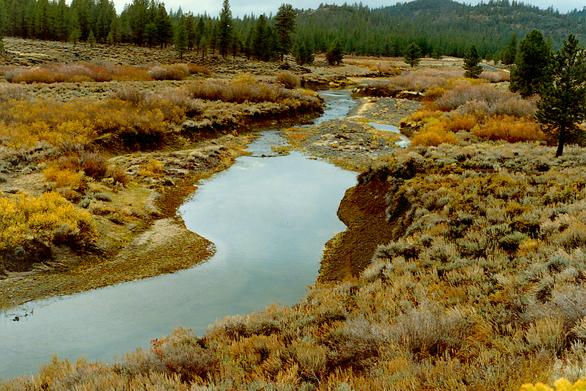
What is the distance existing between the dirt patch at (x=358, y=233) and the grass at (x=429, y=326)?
5.18ft

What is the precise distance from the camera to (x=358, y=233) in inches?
595

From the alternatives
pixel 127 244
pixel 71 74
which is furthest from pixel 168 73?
pixel 127 244

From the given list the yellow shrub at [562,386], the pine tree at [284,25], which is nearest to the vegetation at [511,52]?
the pine tree at [284,25]

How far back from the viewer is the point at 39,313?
9.88m

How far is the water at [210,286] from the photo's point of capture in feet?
29.6

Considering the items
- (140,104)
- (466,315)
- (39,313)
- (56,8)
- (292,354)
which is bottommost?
(39,313)

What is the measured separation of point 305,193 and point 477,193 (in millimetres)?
8117

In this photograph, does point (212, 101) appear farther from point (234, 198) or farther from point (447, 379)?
point (447, 379)

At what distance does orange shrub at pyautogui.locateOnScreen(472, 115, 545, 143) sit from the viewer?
25.2 meters

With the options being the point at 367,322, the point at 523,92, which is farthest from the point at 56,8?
the point at 367,322

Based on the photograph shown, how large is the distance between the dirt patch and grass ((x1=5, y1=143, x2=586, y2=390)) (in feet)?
5.18

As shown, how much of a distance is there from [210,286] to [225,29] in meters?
84.1

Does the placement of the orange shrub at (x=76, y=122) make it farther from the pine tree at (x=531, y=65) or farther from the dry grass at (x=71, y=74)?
the pine tree at (x=531, y=65)

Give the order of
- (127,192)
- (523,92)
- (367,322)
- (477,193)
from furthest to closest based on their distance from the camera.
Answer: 1. (523,92)
2. (127,192)
3. (477,193)
4. (367,322)
